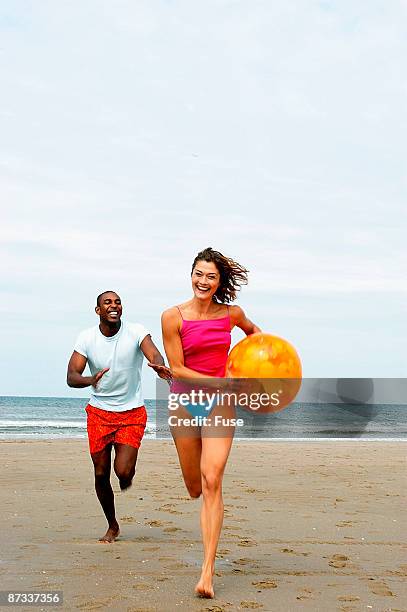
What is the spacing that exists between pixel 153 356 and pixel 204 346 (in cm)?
122

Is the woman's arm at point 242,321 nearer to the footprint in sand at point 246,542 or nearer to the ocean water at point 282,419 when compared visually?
the footprint in sand at point 246,542

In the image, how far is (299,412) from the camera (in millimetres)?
44625

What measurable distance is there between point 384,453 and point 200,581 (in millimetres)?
13375

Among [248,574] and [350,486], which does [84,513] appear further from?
[350,486]

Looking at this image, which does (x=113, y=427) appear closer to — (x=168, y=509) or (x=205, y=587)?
(x=205, y=587)

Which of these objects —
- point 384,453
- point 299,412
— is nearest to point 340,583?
point 384,453

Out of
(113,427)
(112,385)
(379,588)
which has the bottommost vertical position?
(379,588)

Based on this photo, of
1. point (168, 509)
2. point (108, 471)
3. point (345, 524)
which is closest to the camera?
point (108, 471)

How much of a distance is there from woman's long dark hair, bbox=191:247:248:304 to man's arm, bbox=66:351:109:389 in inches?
54.1

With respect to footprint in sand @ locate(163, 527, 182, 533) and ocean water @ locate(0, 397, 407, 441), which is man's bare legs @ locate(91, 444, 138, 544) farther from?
ocean water @ locate(0, 397, 407, 441)

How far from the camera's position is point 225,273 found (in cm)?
586

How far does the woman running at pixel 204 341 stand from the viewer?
216 inches

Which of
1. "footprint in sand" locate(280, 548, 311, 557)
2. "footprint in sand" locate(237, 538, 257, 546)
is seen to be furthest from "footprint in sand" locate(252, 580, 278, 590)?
"footprint in sand" locate(237, 538, 257, 546)

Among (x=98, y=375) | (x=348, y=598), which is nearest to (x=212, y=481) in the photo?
(x=348, y=598)
